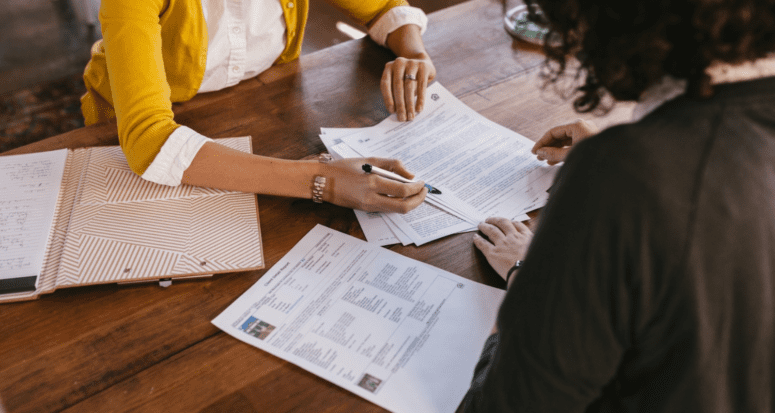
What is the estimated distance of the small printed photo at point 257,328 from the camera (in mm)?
820

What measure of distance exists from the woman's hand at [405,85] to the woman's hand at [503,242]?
40 centimetres

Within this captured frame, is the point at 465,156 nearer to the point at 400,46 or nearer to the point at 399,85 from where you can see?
the point at 399,85

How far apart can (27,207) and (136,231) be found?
236 millimetres

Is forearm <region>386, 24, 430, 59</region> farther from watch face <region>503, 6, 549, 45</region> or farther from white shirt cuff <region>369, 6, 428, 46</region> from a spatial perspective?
watch face <region>503, 6, 549, 45</region>

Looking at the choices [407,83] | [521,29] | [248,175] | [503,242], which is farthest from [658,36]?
[521,29]

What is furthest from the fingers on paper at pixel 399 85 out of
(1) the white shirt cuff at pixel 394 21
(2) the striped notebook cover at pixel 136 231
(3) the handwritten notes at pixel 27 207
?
(3) the handwritten notes at pixel 27 207

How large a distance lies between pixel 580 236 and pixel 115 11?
3.33 ft

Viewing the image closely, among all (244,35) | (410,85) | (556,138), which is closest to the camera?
(556,138)

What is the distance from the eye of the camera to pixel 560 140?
115 centimetres

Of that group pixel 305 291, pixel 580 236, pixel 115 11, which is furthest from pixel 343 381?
pixel 115 11

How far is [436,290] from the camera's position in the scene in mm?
886

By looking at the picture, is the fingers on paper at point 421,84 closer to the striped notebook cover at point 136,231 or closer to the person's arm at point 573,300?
the striped notebook cover at point 136,231

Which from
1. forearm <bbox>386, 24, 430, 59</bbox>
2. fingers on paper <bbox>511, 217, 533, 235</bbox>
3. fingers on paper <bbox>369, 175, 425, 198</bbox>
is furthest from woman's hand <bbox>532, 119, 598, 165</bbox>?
forearm <bbox>386, 24, 430, 59</bbox>

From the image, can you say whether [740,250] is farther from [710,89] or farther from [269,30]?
[269,30]
